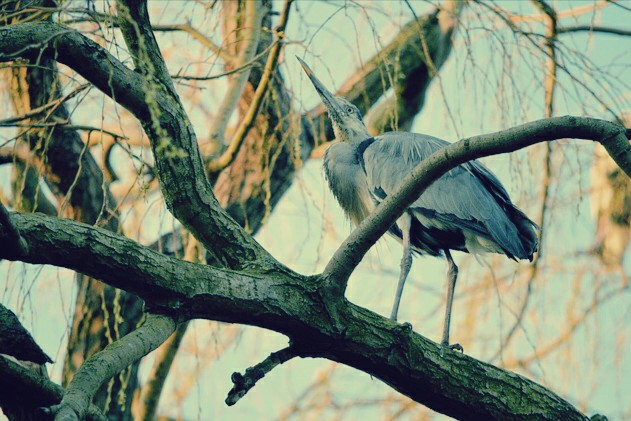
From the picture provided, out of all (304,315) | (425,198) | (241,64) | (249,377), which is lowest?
(249,377)

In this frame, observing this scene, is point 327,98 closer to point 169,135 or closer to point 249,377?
point 169,135

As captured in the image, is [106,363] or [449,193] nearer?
[106,363]

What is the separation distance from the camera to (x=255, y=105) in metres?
4.05

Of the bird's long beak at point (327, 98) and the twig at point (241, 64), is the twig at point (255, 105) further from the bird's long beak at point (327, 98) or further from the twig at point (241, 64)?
the bird's long beak at point (327, 98)

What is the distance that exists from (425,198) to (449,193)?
13 cm

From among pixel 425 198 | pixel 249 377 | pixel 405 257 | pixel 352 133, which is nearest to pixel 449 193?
pixel 425 198

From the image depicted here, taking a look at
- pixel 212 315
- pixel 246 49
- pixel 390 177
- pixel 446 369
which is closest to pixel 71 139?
pixel 246 49

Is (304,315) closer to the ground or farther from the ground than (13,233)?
farther from the ground

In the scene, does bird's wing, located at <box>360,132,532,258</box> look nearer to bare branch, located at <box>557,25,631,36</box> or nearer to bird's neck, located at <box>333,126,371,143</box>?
bird's neck, located at <box>333,126,371,143</box>

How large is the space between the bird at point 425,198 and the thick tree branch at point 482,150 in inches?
50.4

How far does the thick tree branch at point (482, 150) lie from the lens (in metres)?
2.49

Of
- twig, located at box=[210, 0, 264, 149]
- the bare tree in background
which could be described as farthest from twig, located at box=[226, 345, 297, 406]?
twig, located at box=[210, 0, 264, 149]

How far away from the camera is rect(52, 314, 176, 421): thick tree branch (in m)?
2.03

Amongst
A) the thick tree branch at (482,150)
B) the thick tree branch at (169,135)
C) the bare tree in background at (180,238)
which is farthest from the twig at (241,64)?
the thick tree branch at (482,150)
